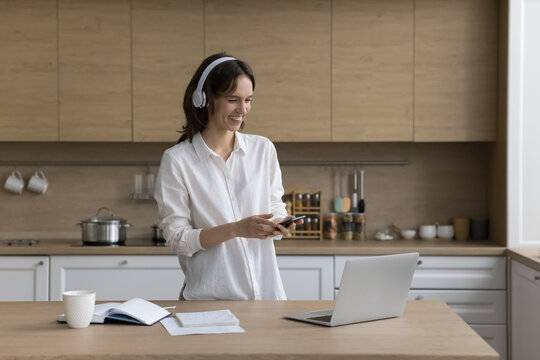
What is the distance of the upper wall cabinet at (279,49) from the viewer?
159 inches

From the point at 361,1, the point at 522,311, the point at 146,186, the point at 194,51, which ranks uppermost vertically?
the point at 361,1

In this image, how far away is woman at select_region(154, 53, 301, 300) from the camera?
7.72 feet

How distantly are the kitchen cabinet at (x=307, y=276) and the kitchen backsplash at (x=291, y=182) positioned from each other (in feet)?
2.22

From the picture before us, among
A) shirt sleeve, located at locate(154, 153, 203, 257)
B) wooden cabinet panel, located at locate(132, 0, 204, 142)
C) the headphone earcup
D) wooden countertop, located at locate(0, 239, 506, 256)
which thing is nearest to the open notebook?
shirt sleeve, located at locate(154, 153, 203, 257)

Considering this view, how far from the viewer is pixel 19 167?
445cm

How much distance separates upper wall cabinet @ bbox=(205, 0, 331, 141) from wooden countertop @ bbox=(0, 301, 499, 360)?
2.12m

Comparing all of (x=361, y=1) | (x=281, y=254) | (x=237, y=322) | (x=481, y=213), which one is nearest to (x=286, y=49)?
(x=361, y=1)

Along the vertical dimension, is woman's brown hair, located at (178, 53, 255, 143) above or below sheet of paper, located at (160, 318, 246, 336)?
above

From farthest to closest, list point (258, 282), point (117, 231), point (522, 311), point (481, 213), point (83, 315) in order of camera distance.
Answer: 1. point (481, 213)
2. point (117, 231)
3. point (522, 311)
4. point (258, 282)
5. point (83, 315)

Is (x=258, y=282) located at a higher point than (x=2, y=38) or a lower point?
lower

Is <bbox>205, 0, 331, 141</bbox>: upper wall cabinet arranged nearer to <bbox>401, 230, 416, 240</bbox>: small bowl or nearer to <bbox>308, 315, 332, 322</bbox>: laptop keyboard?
<bbox>401, 230, 416, 240</bbox>: small bowl

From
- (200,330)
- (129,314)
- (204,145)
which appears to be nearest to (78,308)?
(129,314)

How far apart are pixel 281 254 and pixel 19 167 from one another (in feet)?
6.05

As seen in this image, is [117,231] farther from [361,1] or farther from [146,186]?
[361,1]
